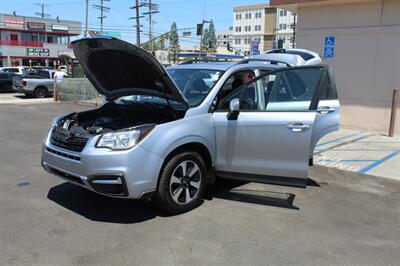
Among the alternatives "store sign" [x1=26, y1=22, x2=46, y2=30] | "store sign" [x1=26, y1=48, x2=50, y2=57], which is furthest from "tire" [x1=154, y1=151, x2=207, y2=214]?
"store sign" [x1=26, y1=22, x2=46, y2=30]

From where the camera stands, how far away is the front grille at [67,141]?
4250 mm

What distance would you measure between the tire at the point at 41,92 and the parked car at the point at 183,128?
17.8 m

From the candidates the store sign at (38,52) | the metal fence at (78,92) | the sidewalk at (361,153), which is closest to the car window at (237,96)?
the sidewalk at (361,153)

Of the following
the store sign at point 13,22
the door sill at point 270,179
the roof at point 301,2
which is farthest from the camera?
the store sign at point 13,22

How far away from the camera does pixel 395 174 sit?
21.6 feet

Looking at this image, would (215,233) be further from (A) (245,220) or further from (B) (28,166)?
(B) (28,166)

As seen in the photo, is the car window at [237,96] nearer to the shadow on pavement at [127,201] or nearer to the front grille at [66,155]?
the shadow on pavement at [127,201]

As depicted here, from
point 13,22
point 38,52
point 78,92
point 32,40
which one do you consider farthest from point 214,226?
point 32,40

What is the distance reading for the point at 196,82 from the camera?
5340mm

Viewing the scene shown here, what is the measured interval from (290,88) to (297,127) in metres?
0.80

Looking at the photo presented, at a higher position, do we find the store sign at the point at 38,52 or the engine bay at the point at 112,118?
the store sign at the point at 38,52

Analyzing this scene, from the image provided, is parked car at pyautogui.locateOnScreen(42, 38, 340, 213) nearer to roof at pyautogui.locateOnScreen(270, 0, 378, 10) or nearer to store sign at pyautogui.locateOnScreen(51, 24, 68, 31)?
roof at pyautogui.locateOnScreen(270, 0, 378, 10)

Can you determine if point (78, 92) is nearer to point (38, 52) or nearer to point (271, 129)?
point (271, 129)

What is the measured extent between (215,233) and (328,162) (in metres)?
3.98
